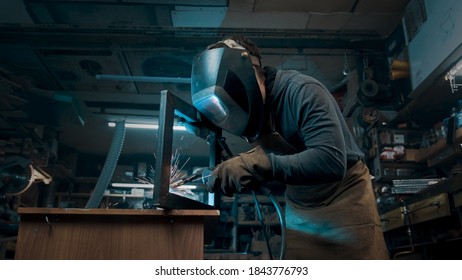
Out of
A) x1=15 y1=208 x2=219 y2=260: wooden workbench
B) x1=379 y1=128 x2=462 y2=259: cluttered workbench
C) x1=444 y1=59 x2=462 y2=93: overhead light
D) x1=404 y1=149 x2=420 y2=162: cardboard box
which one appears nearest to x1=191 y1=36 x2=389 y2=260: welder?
x1=15 y1=208 x2=219 y2=260: wooden workbench

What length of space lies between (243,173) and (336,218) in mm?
350

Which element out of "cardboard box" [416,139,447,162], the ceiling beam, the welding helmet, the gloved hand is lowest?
the gloved hand

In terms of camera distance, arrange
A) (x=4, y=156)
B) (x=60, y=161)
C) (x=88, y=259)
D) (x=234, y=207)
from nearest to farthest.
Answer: (x=88, y=259) < (x=4, y=156) < (x=234, y=207) < (x=60, y=161)

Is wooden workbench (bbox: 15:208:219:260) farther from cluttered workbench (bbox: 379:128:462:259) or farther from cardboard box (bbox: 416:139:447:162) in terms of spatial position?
cardboard box (bbox: 416:139:447:162)

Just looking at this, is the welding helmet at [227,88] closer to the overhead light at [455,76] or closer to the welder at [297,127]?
the welder at [297,127]

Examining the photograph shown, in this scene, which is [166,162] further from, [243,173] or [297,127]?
[297,127]

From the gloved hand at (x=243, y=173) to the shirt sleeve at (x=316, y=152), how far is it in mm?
22

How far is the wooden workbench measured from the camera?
0.72 metres

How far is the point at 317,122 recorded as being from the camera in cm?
92

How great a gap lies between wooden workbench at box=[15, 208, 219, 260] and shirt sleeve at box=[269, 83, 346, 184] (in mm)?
244
